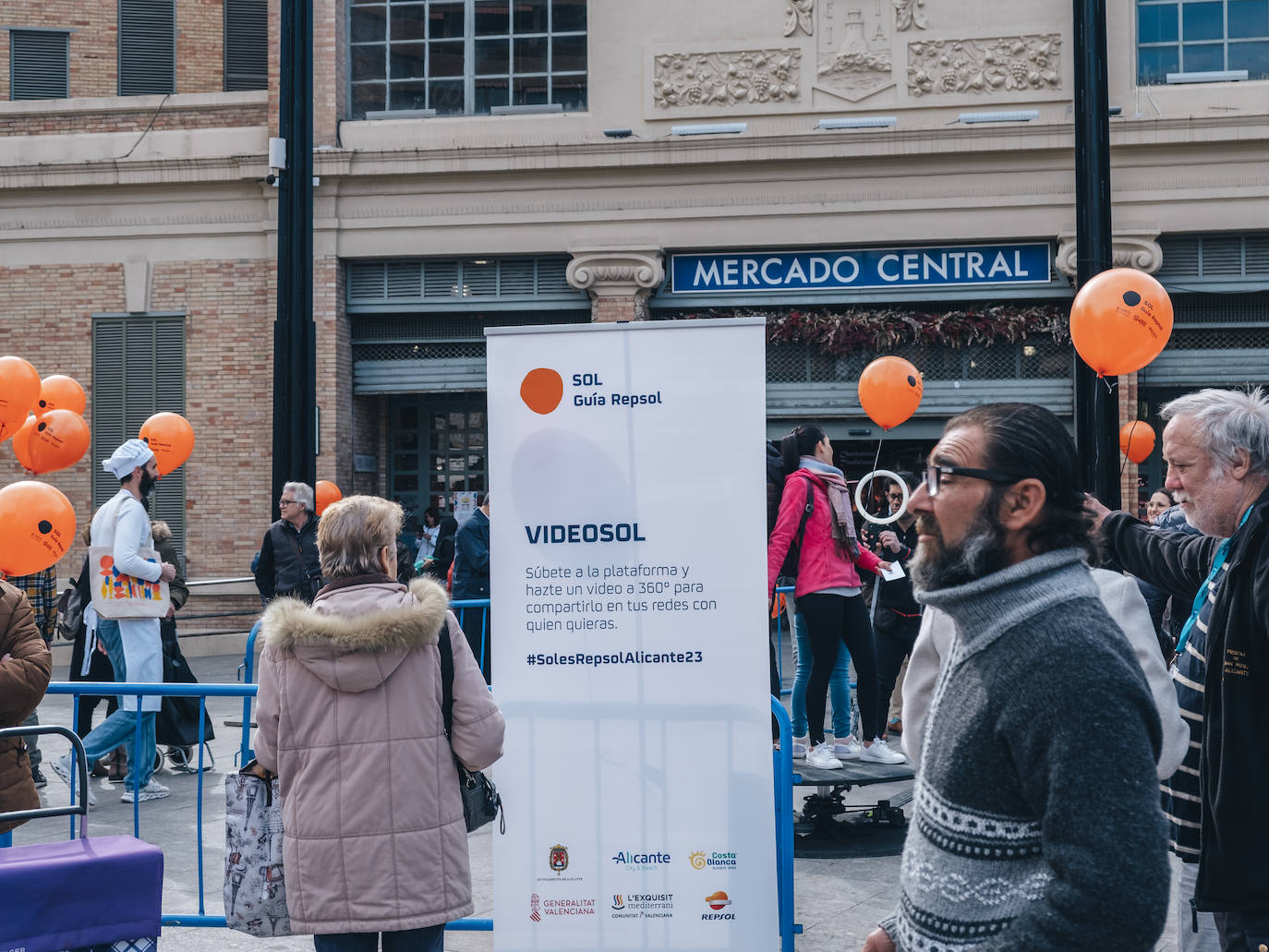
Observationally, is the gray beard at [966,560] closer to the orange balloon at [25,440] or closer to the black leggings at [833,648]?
the black leggings at [833,648]

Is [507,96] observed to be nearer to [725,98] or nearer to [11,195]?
[725,98]

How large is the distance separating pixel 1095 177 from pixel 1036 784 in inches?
412

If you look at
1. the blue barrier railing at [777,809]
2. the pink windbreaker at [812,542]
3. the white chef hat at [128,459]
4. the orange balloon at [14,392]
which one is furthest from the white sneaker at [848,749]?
the orange balloon at [14,392]

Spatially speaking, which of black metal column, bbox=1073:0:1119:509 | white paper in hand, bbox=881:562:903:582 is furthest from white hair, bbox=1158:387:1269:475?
black metal column, bbox=1073:0:1119:509

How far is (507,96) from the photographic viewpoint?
1664 centimetres

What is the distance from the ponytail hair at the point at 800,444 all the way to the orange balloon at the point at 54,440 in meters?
6.82

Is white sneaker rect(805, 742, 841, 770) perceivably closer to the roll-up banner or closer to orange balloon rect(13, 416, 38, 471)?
the roll-up banner

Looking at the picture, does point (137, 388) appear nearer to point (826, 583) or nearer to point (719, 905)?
point (826, 583)

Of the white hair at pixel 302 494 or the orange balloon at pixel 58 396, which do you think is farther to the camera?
the orange balloon at pixel 58 396

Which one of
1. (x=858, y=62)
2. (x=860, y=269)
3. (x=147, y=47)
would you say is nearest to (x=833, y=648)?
(x=860, y=269)

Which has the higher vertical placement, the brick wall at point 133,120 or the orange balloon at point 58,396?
the brick wall at point 133,120

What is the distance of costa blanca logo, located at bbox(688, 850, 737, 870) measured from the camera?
4.33 meters

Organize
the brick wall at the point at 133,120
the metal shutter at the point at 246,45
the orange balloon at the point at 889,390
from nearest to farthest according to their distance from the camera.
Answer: the orange balloon at the point at 889,390, the brick wall at the point at 133,120, the metal shutter at the point at 246,45

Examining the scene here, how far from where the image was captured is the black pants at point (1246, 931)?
2.80m
